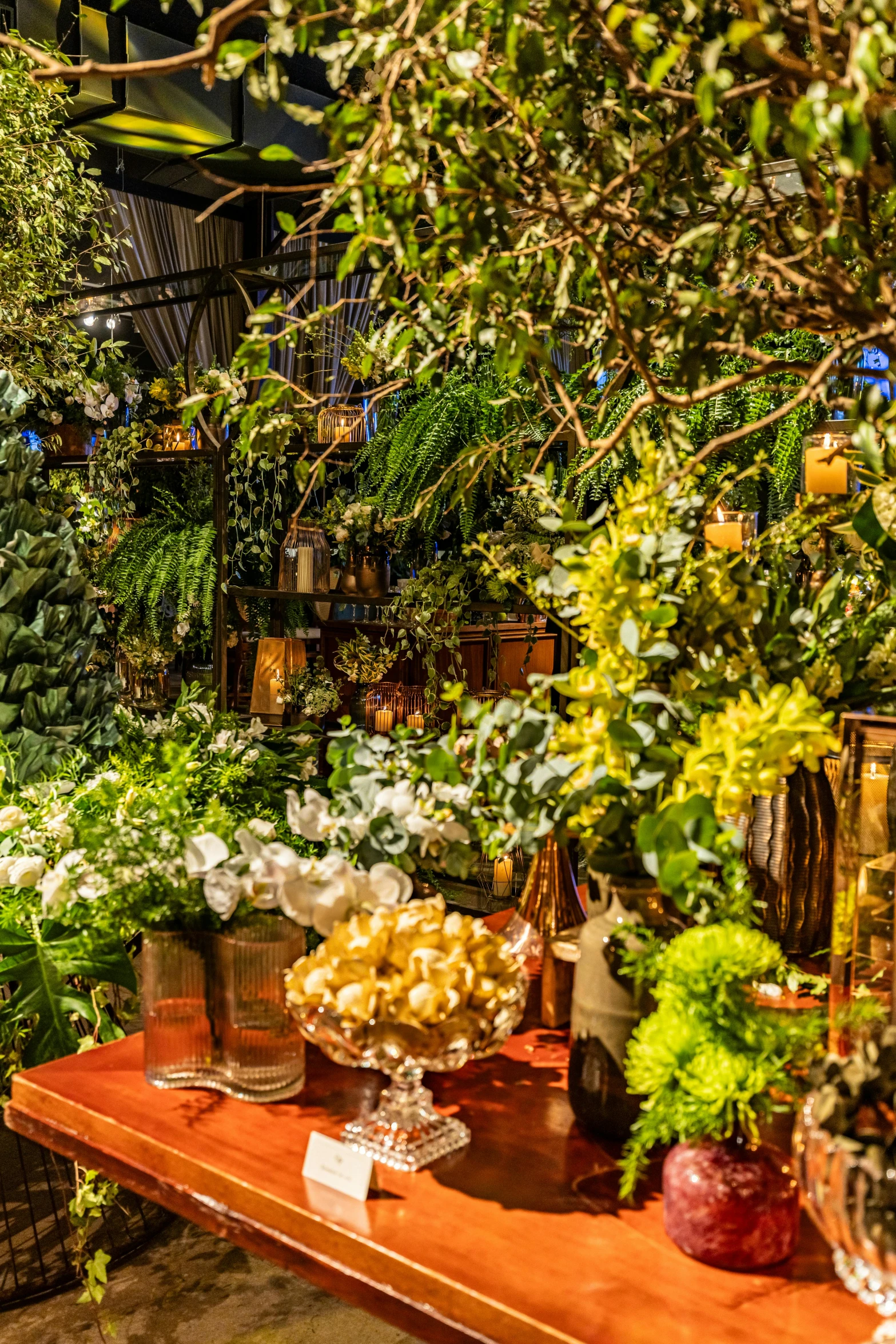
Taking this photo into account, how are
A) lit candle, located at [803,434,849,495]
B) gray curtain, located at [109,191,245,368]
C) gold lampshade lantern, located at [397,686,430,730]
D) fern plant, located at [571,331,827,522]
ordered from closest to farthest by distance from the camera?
lit candle, located at [803,434,849,495] < fern plant, located at [571,331,827,522] < gold lampshade lantern, located at [397,686,430,730] < gray curtain, located at [109,191,245,368]

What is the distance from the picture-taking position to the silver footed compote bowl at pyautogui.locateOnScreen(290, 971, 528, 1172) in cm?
99

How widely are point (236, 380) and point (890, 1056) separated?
1.00 metres

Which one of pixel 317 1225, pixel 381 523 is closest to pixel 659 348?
pixel 317 1225

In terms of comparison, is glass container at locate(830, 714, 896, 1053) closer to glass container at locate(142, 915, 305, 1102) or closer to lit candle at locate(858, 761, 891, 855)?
lit candle at locate(858, 761, 891, 855)

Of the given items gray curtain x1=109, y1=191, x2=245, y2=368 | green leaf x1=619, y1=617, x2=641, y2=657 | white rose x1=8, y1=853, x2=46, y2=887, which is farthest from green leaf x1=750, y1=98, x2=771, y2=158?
gray curtain x1=109, y1=191, x2=245, y2=368

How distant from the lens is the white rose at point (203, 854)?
1.17 m

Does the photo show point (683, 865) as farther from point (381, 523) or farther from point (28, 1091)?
point (381, 523)

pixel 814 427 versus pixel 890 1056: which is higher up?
pixel 814 427

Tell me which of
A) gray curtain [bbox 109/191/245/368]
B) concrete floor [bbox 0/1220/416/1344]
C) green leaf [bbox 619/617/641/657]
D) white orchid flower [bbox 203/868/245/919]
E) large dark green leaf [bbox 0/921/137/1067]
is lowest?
concrete floor [bbox 0/1220/416/1344]

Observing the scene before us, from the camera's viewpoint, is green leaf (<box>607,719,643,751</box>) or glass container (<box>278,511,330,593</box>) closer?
green leaf (<box>607,719,643,751</box>)

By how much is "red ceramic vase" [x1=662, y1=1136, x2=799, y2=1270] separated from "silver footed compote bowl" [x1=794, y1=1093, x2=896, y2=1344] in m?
0.10

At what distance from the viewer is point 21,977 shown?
64.7 inches

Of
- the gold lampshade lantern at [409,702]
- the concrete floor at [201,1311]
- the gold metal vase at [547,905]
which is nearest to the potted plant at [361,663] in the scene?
the gold lampshade lantern at [409,702]

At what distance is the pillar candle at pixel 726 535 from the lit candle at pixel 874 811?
1.03 m
